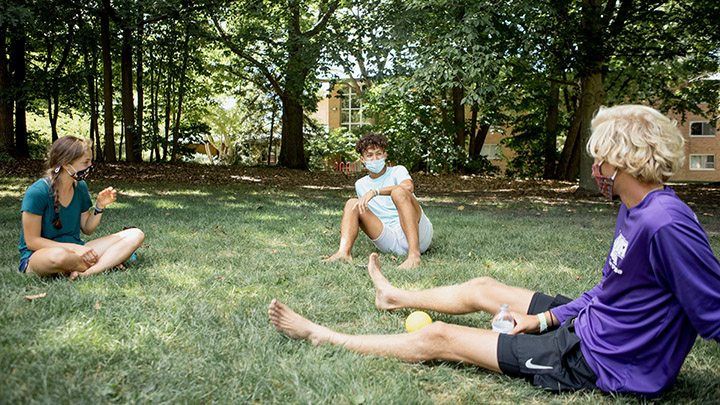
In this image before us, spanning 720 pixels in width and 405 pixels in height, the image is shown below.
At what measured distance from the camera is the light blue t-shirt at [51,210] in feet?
13.2

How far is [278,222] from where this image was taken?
7.70m

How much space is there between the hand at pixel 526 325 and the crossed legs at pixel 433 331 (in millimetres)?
213

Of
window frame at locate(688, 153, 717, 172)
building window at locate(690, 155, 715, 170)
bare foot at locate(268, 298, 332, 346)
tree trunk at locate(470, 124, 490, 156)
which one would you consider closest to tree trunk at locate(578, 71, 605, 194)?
tree trunk at locate(470, 124, 490, 156)

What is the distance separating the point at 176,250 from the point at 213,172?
12832 mm

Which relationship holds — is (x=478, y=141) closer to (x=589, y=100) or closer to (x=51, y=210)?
(x=589, y=100)

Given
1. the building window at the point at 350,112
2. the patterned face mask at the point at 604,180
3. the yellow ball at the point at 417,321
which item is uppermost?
the building window at the point at 350,112

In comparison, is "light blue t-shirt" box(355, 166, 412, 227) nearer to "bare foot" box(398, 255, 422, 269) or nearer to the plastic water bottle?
"bare foot" box(398, 255, 422, 269)

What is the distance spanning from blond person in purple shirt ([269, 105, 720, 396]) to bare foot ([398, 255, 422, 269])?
2.20 meters

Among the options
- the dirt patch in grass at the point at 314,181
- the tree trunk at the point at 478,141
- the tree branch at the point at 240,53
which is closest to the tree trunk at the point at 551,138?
the dirt patch in grass at the point at 314,181

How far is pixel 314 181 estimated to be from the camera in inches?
683

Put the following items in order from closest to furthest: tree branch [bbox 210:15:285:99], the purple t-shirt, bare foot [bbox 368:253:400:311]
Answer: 1. the purple t-shirt
2. bare foot [bbox 368:253:400:311]
3. tree branch [bbox 210:15:285:99]

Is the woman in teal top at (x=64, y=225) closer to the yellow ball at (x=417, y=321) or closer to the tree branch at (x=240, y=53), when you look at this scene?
A: the yellow ball at (x=417, y=321)

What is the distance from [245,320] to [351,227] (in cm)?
217

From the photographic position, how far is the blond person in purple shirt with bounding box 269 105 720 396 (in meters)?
2.02
